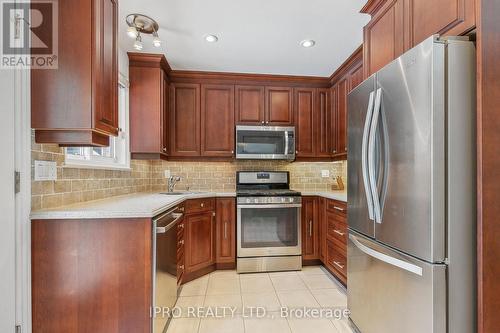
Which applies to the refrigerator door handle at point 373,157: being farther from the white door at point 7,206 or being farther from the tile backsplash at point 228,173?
the tile backsplash at point 228,173

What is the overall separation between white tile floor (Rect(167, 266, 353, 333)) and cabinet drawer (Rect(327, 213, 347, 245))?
49 centimetres

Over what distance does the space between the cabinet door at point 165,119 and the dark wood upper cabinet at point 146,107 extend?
0.12 ft

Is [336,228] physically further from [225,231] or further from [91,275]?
[91,275]

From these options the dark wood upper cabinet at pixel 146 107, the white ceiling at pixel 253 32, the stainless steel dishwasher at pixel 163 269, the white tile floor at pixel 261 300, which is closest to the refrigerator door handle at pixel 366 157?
the white ceiling at pixel 253 32

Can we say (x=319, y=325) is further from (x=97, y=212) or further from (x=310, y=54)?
(x=310, y=54)

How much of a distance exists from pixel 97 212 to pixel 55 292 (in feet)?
1.62

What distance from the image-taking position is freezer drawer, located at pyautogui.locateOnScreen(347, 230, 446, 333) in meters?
1.14

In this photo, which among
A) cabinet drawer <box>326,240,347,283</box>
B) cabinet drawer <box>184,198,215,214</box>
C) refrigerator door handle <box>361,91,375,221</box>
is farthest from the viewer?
cabinet drawer <box>184,198,215,214</box>

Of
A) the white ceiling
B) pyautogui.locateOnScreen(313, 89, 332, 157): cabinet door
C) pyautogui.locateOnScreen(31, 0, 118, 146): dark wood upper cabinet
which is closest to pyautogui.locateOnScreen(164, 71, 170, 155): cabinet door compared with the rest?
the white ceiling

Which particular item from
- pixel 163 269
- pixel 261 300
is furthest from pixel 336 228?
pixel 163 269

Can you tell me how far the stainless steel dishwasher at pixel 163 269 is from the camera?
1519mm

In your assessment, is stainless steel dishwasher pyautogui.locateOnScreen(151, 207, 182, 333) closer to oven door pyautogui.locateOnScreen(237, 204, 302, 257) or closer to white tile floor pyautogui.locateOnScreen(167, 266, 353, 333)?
white tile floor pyautogui.locateOnScreen(167, 266, 353, 333)

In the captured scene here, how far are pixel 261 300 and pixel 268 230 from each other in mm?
841

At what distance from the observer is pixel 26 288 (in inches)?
52.8
